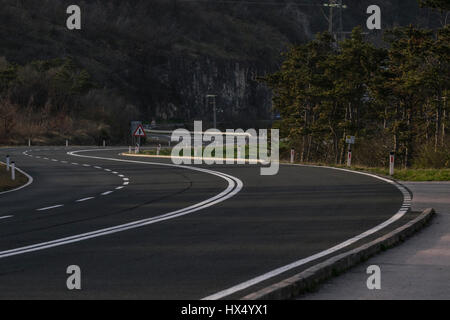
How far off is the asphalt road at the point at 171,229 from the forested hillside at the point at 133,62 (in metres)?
60.6

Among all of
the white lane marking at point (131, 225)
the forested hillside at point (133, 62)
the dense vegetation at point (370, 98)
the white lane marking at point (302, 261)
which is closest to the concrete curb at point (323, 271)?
the white lane marking at point (302, 261)

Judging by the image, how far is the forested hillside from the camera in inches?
4003

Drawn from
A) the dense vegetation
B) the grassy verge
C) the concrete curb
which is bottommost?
the grassy verge

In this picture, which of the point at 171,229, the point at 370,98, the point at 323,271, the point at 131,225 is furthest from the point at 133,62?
the point at 323,271

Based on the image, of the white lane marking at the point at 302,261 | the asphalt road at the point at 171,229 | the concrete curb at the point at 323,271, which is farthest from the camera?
the asphalt road at the point at 171,229

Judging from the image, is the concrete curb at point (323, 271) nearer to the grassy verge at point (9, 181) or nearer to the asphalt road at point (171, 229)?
the asphalt road at point (171, 229)

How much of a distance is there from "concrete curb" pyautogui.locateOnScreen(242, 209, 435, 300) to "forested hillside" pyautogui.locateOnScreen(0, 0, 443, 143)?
72.1 metres

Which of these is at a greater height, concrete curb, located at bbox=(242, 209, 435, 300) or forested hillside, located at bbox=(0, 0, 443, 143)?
forested hillside, located at bbox=(0, 0, 443, 143)

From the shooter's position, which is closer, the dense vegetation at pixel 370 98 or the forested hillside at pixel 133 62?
the dense vegetation at pixel 370 98

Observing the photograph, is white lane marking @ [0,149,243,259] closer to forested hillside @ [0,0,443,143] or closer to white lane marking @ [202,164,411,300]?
white lane marking @ [202,164,411,300]

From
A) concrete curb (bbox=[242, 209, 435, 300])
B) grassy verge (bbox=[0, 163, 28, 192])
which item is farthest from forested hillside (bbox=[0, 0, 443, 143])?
concrete curb (bbox=[242, 209, 435, 300])

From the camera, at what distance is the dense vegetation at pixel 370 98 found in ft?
134
